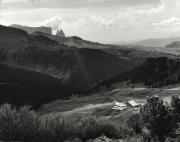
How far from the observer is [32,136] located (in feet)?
155

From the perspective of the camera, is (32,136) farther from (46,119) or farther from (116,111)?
(116,111)

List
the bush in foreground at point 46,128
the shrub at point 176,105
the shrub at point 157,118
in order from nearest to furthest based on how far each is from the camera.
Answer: the bush in foreground at point 46,128 < the shrub at point 157,118 < the shrub at point 176,105

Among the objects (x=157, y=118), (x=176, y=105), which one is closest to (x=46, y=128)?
(x=157, y=118)

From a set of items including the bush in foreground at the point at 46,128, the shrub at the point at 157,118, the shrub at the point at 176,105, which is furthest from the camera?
the shrub at the point at 176,105

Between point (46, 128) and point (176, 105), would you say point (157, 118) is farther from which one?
point (46, 128)

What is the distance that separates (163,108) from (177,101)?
205 inches

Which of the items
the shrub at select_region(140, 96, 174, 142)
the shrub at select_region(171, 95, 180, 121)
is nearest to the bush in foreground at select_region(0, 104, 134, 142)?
the shrub at select_region(140, 96, 174, 142)

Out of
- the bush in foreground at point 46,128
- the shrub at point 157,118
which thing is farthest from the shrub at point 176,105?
the bush in foreground at point 46,128

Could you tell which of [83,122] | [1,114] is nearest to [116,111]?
[83,122]

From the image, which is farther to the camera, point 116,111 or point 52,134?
→ point 116,111

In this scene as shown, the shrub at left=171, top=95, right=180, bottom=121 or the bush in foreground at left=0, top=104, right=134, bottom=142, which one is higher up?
the shrub at left=171, top=95, right=180, bottom=121

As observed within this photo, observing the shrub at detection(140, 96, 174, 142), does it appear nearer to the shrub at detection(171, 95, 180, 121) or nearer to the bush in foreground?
the shrub at detection(171, 95, 180, 121)

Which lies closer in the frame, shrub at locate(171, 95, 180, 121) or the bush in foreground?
the bush in foreground

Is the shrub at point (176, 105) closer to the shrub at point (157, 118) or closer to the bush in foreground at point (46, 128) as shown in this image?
the shrub at point (157, 118)
